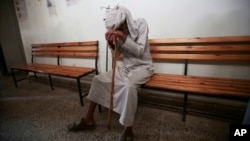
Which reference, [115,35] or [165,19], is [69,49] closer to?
[115,35]

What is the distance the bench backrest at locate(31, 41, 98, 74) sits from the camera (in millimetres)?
2473

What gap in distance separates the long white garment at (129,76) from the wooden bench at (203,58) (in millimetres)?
169

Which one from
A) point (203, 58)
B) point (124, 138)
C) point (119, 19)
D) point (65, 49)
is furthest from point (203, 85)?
point (65, 49)

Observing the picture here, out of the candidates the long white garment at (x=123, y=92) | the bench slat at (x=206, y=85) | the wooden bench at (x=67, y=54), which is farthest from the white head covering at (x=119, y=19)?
the wooden bench at (x=67, y=54)

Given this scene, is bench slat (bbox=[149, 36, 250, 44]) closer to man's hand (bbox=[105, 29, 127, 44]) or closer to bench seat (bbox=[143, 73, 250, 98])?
bench seat (bbox=[143, 73, 250, 98])

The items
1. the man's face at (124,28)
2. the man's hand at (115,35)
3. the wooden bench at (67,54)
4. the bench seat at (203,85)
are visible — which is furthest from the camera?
the wooden bench at (67,54)

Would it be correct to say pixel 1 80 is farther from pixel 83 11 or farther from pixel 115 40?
pixel 115 40

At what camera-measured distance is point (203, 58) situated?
1664 mm

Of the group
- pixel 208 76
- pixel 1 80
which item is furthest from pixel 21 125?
pixel 1 80

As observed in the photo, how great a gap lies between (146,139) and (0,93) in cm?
307

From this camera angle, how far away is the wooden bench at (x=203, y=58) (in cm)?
134

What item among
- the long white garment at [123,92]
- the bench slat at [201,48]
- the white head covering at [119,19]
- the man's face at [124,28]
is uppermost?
the white head covering at [119,19]

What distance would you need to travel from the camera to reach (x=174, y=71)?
6.41 feet

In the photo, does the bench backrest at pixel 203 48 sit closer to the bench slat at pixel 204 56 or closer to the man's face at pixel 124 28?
the bench slat at pixel 204 56
